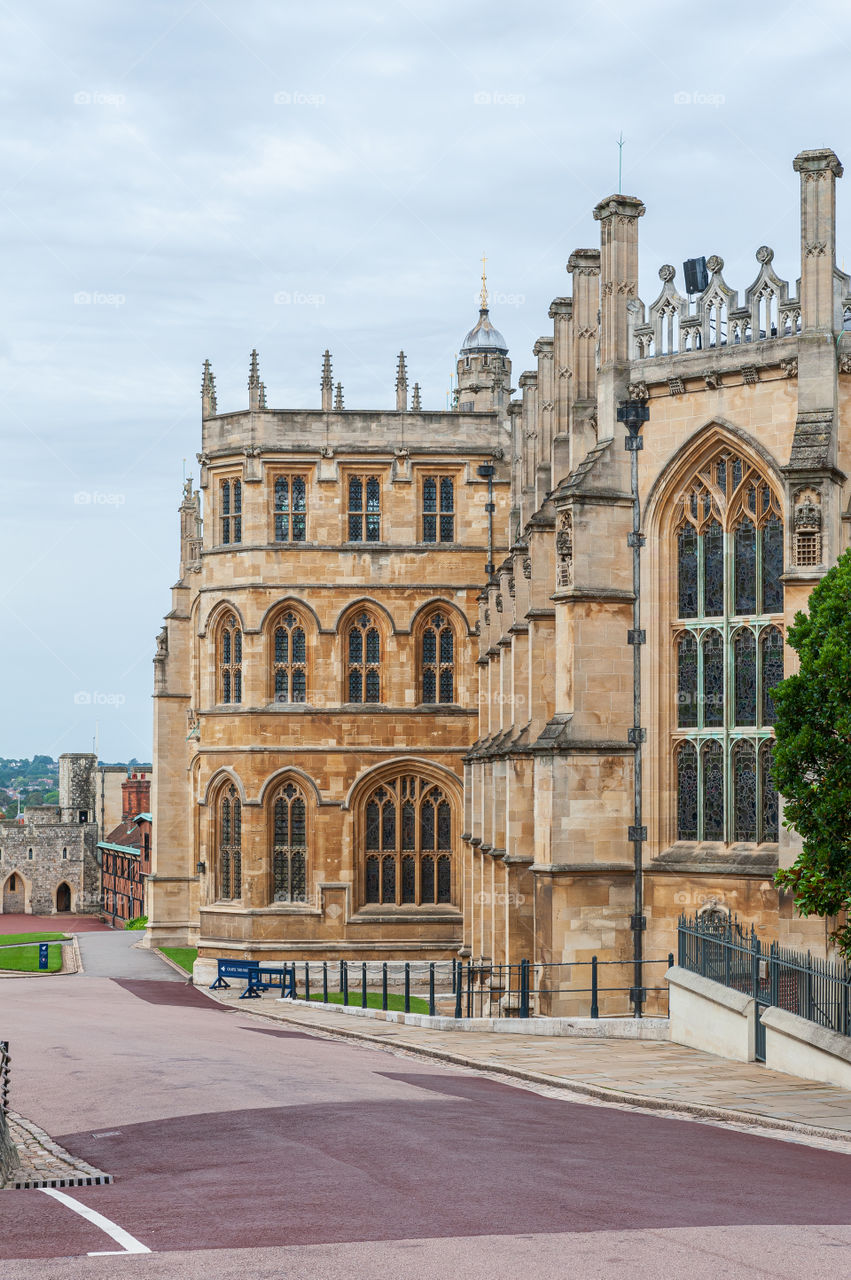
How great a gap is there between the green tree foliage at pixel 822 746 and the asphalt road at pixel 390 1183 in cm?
351

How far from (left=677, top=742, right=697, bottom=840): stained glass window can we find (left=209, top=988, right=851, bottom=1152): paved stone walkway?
518 cm

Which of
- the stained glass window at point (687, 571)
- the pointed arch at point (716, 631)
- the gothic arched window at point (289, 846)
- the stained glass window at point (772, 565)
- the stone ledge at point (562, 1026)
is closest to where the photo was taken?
the stone ledge at point (562, 1026)

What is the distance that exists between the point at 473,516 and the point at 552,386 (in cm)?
702

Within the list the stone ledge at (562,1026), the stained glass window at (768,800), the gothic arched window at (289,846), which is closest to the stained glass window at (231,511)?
the gothic arched window at (289,846)

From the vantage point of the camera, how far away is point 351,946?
135 feet

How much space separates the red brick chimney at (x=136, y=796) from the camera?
3743 inches

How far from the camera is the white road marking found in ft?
32.7

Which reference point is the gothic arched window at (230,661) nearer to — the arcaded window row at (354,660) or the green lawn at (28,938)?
the arcaded window row at (354,660)

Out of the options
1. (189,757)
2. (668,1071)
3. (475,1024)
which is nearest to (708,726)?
(475,1024)

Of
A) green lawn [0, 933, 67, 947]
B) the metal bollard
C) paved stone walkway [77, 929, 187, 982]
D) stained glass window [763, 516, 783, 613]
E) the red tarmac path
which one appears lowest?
the red tarmac path

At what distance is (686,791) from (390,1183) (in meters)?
16.7

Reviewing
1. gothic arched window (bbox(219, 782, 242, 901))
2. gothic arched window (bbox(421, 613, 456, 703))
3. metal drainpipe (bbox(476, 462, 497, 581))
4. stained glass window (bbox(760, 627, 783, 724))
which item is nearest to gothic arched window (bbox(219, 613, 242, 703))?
gothic arched window (bbox(219, 782, 242, 901))

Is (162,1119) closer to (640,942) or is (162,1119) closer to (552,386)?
(640,942)

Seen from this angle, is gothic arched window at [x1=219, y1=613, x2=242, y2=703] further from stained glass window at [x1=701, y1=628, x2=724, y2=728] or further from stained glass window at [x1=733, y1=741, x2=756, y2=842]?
stained glass window at [x1=733, y1=741, x2=756, y2=842]
